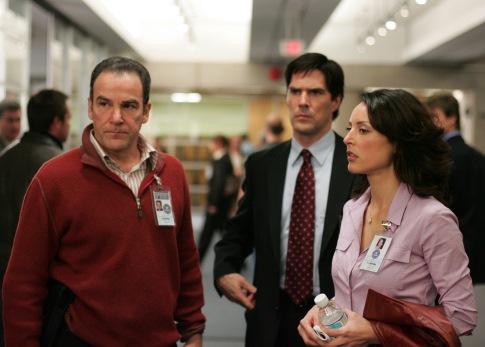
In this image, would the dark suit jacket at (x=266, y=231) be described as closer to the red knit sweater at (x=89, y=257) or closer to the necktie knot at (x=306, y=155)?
the necktie knot at (x=306, y=155)

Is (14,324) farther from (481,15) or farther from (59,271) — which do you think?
(481,15)

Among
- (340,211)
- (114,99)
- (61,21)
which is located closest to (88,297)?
(114,99)

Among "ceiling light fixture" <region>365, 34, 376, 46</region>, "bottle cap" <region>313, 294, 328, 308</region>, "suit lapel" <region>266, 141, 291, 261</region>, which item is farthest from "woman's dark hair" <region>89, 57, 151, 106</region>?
"ceiling light fixture" <region>365, 34, 376, 46</region>

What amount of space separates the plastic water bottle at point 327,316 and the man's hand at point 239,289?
0.83 meters

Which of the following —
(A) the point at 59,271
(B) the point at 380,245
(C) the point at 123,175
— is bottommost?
Result: (A) the point at 59,271

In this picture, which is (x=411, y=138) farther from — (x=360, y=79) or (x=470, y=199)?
(x=360, y=79)

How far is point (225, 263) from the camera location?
3.08 meters

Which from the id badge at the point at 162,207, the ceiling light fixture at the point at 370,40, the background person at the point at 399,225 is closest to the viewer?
the background person at the point at 399,225

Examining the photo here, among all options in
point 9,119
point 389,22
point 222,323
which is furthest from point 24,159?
point 389,22

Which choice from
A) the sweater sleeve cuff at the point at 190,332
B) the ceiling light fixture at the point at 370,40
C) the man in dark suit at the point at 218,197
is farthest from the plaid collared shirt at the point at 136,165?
the ceiling light fixture at the point at 370,40

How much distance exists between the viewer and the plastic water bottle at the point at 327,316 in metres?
2.05

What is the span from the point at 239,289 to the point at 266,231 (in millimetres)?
280

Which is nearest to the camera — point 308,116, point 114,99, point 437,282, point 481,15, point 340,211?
point 437,282

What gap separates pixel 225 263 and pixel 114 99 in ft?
3.34
